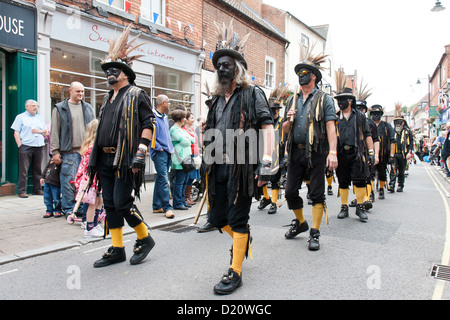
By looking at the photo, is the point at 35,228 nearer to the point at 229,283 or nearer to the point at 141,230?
the point at 141,230

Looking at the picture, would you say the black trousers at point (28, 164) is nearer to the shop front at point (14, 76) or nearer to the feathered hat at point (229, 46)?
the shop front at point (14, 76)

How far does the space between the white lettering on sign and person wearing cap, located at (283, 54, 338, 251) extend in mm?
6492

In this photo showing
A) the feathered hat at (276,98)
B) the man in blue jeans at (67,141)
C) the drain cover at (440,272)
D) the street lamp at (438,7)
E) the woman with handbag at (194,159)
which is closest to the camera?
the drain cover at (440,272)

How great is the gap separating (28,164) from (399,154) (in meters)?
9.12

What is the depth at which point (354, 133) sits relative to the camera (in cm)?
616

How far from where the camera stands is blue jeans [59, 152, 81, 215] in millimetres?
5934

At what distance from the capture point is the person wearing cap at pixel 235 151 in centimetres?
316

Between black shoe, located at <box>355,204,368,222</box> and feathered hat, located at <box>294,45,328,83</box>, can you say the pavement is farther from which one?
black shoe, located at <box>355,204,368,222</box>

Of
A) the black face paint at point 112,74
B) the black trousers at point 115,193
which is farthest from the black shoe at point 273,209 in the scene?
the black face paint at point 112,74

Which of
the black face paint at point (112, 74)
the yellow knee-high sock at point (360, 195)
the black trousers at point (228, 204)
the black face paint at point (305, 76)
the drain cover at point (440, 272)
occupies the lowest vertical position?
the drain cover at point (440, 272)

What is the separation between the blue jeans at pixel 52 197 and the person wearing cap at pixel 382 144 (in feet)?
22.8

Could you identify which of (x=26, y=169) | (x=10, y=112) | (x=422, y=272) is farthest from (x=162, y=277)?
(x=10, y=112)

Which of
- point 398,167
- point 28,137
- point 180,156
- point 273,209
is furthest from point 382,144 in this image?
point 28,137
